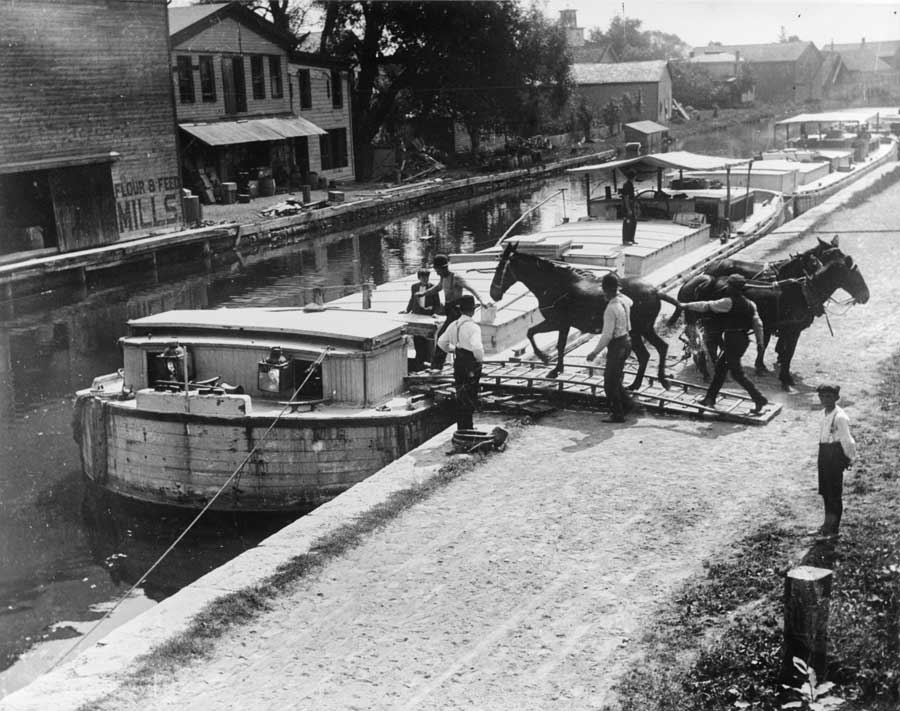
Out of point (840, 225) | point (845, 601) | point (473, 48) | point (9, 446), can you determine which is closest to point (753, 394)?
point (845, 601)

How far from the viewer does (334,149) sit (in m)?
55.5

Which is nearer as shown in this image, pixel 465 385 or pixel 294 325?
pixel 465 385

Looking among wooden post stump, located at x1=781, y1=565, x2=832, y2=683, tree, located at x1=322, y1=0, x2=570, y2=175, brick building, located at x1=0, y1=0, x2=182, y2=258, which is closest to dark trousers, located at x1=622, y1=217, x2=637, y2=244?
brick building, located at x1=0, y1=0, x2=182, y2=258

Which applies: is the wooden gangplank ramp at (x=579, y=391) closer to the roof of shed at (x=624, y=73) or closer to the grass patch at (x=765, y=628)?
the grass patch at (x=765, y=628)

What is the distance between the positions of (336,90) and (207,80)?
9840mm

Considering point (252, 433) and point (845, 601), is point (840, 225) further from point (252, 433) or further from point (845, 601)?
point (845, 601)

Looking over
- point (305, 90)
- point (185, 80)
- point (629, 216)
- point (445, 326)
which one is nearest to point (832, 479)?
point (445, 326)

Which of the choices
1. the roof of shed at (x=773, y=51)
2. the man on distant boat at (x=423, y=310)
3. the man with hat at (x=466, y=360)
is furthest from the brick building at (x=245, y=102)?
the roof of shed at (x=773, y=51)

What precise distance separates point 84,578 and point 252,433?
8.79 feet

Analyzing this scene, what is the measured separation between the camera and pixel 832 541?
32.1 feet

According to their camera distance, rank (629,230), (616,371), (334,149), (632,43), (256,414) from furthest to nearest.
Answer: (632,43)
(334,149)
(629,230)
(256,414)
(616,371)

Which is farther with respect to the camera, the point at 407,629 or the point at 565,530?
the point at 565,530

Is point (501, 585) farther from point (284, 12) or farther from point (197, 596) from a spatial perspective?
point (284, 12)

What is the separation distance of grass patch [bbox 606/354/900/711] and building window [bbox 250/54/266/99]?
42.6 m
